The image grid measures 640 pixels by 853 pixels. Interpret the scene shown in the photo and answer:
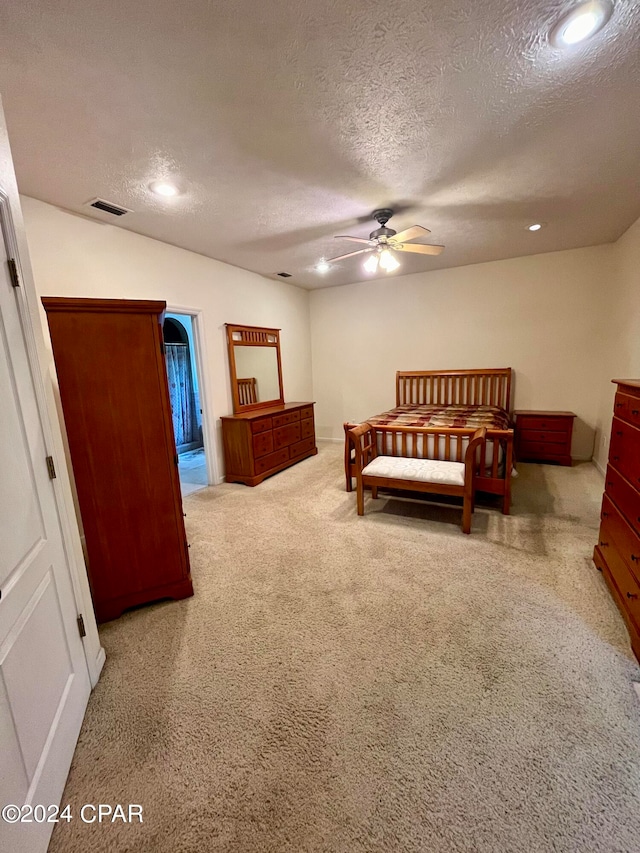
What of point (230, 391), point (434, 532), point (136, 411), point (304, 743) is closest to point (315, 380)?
point (230, 391)

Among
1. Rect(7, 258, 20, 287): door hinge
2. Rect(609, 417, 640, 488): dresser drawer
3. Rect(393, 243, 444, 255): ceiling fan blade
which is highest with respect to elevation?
Rect(393, 243, 444, 255): ceiling fan blade

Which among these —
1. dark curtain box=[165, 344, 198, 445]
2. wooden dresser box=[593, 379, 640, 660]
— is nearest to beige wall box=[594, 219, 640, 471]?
wooden dresser box=[593, 379, 640, 660]

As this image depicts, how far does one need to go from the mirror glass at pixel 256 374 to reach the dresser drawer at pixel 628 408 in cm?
396

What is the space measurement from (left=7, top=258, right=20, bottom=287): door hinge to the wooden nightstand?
5196 millimetres

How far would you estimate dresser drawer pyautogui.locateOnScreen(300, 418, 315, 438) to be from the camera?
5.30 meters

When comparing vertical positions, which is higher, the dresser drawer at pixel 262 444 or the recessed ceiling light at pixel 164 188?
the recessed ceiling light at pixel 164 188

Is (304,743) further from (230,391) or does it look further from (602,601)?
(230,391)

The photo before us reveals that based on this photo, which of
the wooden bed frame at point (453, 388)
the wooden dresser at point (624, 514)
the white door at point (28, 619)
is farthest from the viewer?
the wooden bed frame at point (453, 388)

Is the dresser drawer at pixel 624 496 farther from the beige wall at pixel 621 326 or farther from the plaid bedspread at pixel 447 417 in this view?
the beige wall at pixel 621 326

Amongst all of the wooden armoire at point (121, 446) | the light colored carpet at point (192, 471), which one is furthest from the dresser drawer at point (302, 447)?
the wooden armoire at point (121, 446)

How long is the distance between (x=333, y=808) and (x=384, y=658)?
659 mm

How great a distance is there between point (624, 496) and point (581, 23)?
7.38ft

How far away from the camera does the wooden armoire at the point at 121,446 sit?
73.6 inches

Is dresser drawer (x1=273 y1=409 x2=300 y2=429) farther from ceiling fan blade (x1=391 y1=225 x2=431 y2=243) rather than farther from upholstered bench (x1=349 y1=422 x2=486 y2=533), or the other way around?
ceiling fan blade (x1=391 y1=225 x2=431 y2=243)
